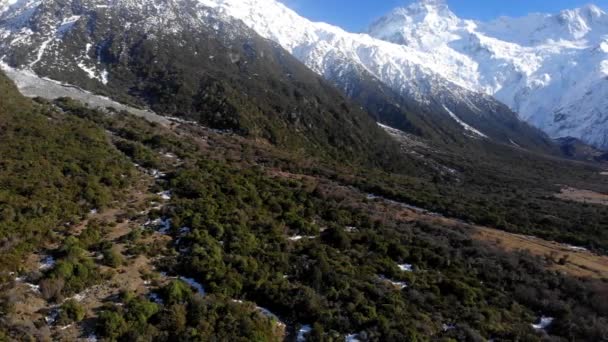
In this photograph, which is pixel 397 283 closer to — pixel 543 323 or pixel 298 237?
pixel 543 323

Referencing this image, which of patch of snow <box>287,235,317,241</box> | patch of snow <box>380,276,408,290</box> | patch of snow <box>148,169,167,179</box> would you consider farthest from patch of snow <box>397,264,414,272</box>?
patch of snow <box>148,169,167,179</box>

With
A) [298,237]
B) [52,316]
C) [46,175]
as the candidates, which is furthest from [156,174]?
[52,316]

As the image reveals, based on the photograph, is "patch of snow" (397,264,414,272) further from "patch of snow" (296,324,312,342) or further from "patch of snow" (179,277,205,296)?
"patch of snow" (179,277,205,296)

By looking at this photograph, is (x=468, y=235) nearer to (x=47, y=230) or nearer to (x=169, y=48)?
(x=47, y=230)

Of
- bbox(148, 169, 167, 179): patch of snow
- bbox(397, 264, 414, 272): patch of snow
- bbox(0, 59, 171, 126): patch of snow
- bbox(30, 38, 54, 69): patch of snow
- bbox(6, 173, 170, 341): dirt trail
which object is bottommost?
bbox(6, 173, 170, 341): dirt trail

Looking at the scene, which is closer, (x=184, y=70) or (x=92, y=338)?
(x=92, y=338)

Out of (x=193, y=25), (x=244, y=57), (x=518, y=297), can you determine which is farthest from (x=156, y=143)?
(x=193, y=25)
